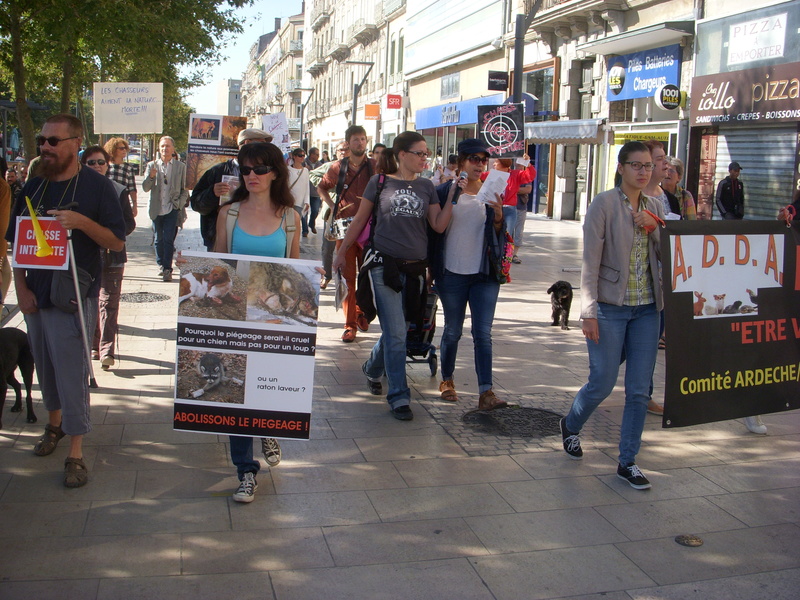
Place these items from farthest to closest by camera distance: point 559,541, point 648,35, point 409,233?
point 648,35 → point 409,233 → point 559,541

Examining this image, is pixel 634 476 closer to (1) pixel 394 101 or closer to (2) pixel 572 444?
(2) pixel 572 444

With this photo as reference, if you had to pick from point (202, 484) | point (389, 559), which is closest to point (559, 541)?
point (389, 559)

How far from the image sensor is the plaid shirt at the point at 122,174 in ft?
29.9

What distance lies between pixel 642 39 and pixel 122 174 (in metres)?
16.0

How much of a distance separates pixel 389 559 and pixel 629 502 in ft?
4.84

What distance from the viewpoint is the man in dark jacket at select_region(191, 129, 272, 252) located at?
20.5ft

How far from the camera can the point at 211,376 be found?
4391 mm

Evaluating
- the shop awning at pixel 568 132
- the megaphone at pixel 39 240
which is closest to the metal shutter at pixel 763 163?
the shop awning at pixel 568 132

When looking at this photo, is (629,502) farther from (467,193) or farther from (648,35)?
(648,35)

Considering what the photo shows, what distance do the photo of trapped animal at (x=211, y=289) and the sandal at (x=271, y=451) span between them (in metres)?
0.91

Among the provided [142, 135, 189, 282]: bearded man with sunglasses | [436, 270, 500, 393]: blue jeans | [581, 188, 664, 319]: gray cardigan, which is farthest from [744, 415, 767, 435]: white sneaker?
[142, 135, 189, 282]: bearded man with sunglasses

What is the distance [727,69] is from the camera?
61.5 feet

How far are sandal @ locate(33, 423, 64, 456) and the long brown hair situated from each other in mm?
1771

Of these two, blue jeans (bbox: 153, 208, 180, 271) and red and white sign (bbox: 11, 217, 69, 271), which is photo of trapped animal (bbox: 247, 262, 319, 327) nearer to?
red and white sign (bbox: 11, 217, 69, 271)
